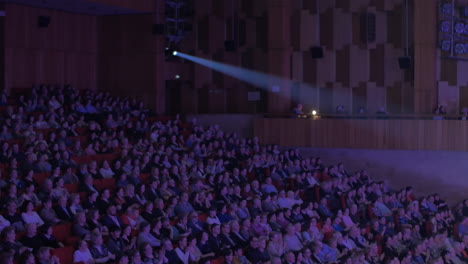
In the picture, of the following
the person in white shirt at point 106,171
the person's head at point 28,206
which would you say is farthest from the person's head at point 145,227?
the person in white shirt at point 106,171

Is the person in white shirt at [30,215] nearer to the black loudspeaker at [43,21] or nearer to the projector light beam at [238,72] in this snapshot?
the black loudspeaker at [43,21]

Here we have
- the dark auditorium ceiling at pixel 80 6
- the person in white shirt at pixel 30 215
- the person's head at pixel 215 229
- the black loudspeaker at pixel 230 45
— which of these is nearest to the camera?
A: the person in white shirt at pixel 30 215

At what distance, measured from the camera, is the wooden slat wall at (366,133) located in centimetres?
989

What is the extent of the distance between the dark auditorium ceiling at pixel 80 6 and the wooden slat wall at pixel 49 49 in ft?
0.51

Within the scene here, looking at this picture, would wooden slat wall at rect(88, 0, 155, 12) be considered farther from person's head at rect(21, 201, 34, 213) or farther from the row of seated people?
person's head at rect(21, 201, 34, 213)

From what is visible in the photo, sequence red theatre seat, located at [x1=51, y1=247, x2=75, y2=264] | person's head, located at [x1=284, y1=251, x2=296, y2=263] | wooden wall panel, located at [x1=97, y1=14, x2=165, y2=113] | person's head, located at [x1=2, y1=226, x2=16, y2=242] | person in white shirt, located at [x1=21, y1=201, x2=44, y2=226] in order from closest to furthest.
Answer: person's head, located at [x1=2, y1=226, x2=16, y2=242]
red theatre seat, located at [x1=51, y1=247, x2=75, y2=264]
person in white shirt, located at [x1=21, y1=201, x2=44, y2=226]
person's head, located at [x1=284, y1=251, x2=296, y2=263]
wooden wall panel, located at [x1=97, y1=14, x2=165, y2=113]

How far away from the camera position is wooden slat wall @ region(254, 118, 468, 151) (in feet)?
32.4

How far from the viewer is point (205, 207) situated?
286 inches

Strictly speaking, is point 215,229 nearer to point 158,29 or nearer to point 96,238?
point 96,238

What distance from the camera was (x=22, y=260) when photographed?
15.5ft

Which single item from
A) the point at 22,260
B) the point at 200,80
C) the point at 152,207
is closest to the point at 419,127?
the point at 200,80

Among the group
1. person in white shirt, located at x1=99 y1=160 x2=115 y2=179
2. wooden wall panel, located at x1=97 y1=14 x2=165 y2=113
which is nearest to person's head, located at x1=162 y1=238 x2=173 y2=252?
person in white shirt, located at x1=99 y1=160 x2=115 y2=179

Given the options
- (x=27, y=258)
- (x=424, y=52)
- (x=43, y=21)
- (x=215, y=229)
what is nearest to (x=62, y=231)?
(x=27, y=258)

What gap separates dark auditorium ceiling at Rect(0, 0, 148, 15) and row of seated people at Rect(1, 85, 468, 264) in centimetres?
166
